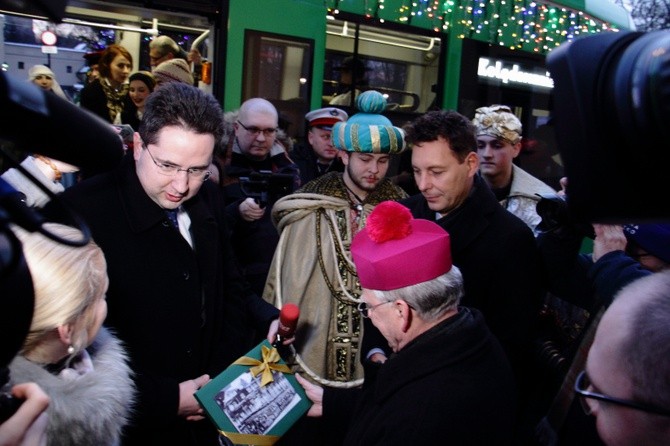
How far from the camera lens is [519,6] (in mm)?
7539

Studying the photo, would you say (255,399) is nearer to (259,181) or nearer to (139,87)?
(259,181)

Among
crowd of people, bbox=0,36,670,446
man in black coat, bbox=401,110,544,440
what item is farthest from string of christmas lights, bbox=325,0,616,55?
man in black coat, bbox=401,110,544,440

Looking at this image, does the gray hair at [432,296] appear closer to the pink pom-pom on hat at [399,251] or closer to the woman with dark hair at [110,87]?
the pink pom-pom on hat at [399,251]

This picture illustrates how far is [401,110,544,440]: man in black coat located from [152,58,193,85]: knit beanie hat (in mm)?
2521

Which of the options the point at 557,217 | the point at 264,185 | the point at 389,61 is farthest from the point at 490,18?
the point at 557,217

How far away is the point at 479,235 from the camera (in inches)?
117

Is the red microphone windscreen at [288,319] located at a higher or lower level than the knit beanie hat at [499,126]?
lower

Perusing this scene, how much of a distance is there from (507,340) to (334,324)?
3.32ft

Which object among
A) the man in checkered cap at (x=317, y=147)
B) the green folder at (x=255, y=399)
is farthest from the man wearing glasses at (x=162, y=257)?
the man in checkered cap at (x=317, y=147)

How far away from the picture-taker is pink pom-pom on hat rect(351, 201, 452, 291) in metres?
2.12

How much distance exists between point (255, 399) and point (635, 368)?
5.34ft

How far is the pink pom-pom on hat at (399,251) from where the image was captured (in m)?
2.12

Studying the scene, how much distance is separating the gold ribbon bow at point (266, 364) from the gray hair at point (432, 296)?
2.25 ft

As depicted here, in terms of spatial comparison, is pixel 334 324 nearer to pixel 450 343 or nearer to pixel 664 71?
pixel 450 343
